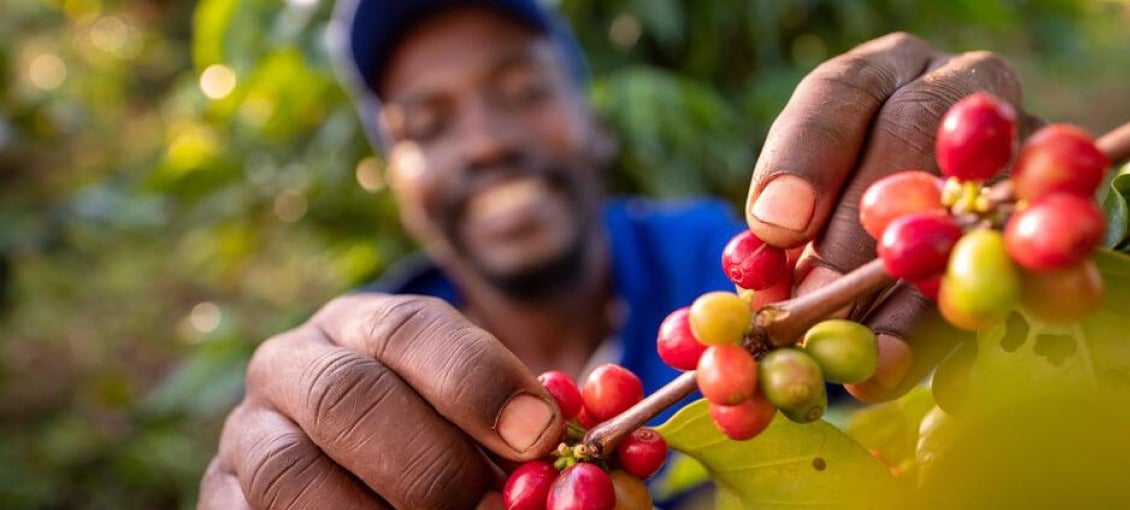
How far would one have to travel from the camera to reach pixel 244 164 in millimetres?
3646

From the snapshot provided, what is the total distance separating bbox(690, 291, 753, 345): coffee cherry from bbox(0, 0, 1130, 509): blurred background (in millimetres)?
2308

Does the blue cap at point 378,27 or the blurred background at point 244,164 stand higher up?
the blue cap at point 378,27

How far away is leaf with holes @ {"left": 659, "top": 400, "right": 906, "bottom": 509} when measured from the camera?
67 cm

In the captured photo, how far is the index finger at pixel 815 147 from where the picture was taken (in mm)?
697

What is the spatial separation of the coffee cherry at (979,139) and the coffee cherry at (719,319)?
15cm

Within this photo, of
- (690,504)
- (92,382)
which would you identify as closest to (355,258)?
(690,504)

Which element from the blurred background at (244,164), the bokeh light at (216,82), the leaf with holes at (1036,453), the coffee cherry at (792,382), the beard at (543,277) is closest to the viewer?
the leaf with holes at (1036,453)

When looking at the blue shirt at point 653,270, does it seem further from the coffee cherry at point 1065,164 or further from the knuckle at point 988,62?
the coffee cherry at point 1065,164

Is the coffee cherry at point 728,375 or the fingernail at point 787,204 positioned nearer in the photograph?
the coffee cherry at point 728,375

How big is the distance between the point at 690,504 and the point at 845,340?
156 cm

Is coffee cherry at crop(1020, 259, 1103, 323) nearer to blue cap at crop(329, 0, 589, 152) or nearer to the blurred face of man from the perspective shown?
the blurred face of man

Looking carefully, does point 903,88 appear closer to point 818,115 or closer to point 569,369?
point 818,115

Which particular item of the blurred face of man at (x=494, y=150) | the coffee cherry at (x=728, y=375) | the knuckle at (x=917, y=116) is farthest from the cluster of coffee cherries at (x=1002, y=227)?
the blurred face of man at (x=494, y=150)

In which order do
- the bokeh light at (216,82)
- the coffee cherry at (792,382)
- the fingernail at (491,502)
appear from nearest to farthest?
the coffee cherry at (792,382)
the fingernail at (491,502)
the bokeh light at (216,82)
